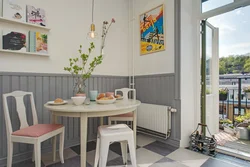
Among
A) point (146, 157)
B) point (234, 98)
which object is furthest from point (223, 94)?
point (146, 157)

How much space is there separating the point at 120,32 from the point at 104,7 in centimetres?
54

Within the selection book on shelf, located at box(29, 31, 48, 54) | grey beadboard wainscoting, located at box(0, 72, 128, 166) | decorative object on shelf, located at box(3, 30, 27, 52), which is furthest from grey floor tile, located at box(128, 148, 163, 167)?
decorative object on shelf, located at box(3, 30, 27, 52)

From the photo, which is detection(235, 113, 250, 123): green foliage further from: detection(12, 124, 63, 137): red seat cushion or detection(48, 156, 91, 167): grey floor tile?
detection(12, 124, 63, 137): red seat cushion

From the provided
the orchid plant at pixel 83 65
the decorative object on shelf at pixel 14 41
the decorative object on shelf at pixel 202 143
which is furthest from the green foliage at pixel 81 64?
the decorative object on shelf at pixel 202 143

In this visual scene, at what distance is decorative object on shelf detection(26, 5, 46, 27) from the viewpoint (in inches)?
72.4

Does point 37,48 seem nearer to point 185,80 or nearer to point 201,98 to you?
point 185,80

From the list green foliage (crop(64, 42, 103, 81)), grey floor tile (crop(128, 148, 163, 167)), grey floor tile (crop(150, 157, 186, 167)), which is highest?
green foliage (crop(64, 42, 103, 81))

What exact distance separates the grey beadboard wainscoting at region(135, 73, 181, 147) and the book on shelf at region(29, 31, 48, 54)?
170cm

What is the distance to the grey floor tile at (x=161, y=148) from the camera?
6.71 ft

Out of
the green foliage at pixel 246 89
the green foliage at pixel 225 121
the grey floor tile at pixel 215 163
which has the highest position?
the green foliage at pixel 246 89

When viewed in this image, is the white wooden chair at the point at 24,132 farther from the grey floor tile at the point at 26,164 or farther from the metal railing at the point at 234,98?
the metal railing at the point at 234,98

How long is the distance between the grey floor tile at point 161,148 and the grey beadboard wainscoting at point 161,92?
0.10 metres

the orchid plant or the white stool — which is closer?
the white stool

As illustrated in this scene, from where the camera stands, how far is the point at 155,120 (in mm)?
2410
